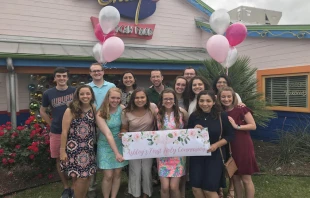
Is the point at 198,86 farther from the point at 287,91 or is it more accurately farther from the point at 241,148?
the point at 287,91

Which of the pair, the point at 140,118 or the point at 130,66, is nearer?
the point at 140,118

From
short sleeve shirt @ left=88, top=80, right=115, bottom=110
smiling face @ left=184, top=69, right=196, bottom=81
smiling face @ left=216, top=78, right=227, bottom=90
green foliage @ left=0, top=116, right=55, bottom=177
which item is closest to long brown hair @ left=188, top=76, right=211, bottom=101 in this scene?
smiling face @ left=216, top=78, right=227, bottom=90

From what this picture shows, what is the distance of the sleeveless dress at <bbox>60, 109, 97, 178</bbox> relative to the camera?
3.15 metres

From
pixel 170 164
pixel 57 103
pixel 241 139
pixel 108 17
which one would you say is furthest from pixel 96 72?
pixel 241 139

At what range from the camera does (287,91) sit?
7.00 m

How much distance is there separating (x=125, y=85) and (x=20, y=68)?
134 inches

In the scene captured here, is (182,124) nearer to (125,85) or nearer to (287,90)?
(125,85)

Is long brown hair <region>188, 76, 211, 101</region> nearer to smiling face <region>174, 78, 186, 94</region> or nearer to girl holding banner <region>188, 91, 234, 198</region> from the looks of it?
smiling face <region>174, 78, 186, 94</region>

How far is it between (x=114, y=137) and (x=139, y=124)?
37cm

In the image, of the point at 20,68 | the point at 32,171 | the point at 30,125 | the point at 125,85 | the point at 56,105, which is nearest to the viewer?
the point at 56,105

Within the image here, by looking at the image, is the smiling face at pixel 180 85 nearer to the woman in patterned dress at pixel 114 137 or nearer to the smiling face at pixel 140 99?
the smiling face at pixel 140 99

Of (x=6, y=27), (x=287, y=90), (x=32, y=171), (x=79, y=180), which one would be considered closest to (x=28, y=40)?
(x=6, y=27)

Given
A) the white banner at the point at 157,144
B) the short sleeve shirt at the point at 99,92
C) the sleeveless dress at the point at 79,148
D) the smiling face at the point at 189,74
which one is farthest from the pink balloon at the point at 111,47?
the white banner at the point at 157,144

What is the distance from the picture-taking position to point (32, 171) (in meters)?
4.71
